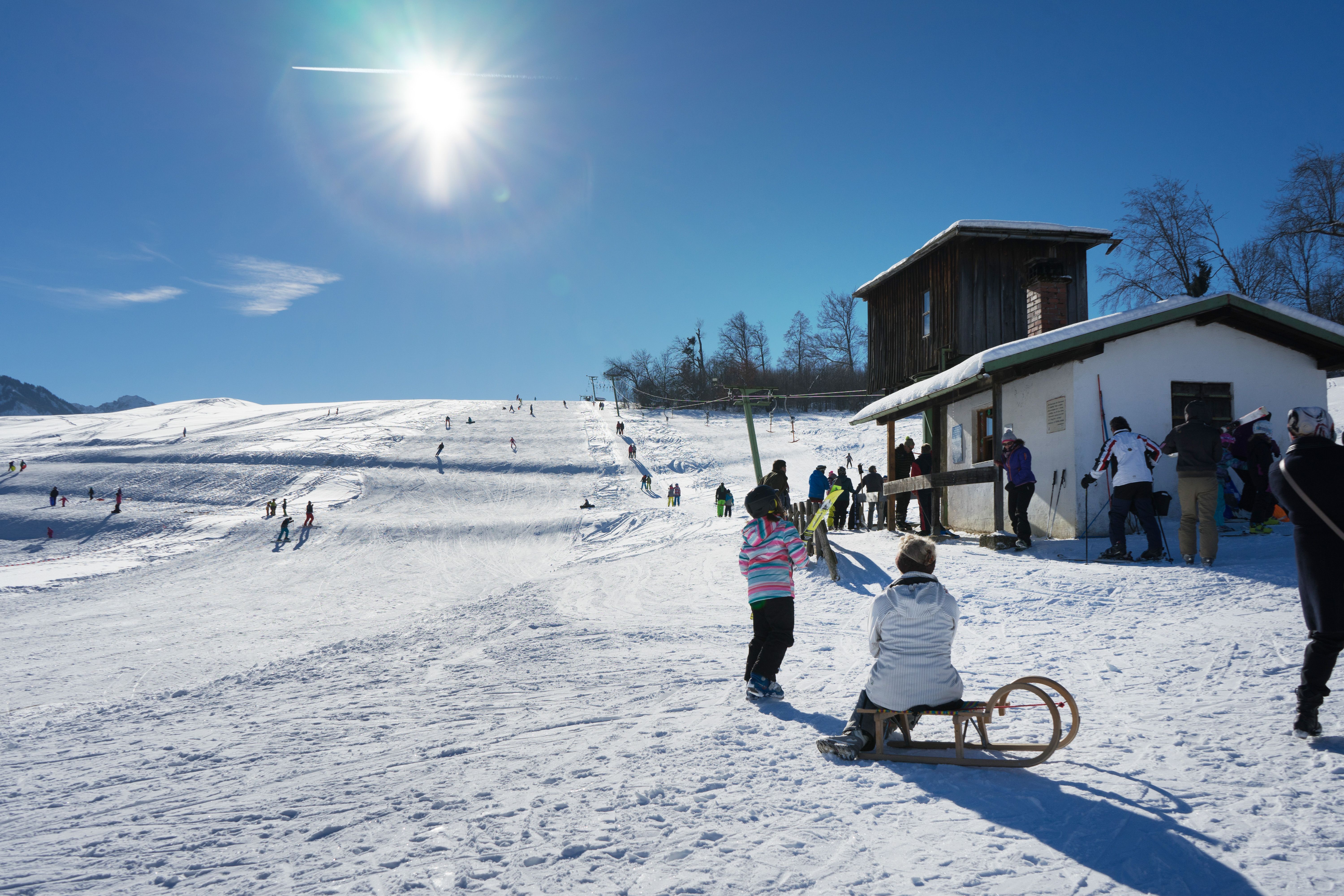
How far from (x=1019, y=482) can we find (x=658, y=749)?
8430 mm

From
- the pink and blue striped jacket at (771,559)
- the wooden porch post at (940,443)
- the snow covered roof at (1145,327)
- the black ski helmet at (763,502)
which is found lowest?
the pink and blue striped jacket at (771,559)

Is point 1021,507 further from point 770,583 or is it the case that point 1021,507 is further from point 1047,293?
point 770,583

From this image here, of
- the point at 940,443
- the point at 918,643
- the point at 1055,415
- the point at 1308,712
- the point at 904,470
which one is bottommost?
the point at 1308,712

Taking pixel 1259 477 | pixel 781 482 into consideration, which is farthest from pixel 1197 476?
pixel 781 482

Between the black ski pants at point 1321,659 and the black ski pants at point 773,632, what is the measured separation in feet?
9.89

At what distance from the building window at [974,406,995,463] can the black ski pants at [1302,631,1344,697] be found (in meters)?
10.8

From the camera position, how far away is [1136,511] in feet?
30.4

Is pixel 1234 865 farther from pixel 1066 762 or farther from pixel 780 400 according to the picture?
pixel 780 400

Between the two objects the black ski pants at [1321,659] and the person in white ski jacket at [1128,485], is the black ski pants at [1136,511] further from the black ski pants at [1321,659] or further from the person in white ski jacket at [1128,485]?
the black ski pants at [1321,659]

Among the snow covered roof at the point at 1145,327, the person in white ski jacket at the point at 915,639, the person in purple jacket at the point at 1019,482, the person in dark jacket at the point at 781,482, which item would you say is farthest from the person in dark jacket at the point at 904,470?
the person in white ski jacket at the point at 915,639

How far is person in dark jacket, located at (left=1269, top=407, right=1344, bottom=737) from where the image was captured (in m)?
3.88

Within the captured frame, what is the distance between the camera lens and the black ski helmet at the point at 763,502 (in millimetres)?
5438

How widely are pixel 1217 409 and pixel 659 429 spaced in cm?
4098

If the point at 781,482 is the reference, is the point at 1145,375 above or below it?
above
